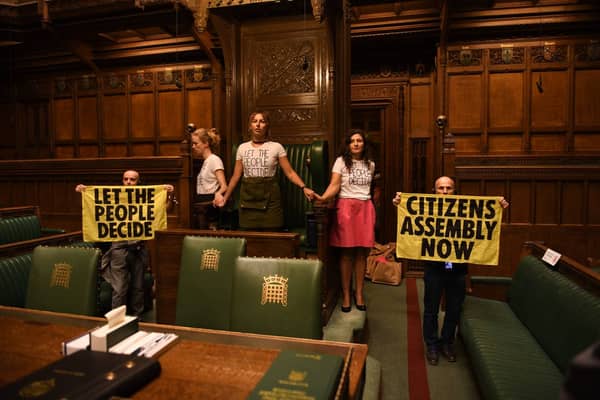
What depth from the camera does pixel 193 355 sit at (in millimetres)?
1226

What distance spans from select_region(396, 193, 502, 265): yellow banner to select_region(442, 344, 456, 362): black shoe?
636 mm

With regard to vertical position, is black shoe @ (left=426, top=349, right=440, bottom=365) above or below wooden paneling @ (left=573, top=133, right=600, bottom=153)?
below

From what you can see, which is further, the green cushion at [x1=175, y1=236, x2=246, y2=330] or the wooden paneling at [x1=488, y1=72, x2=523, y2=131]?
the wooden paneling at [x1=488, y1=72, x2=523, y2=131]

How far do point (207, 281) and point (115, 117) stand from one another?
5972mm

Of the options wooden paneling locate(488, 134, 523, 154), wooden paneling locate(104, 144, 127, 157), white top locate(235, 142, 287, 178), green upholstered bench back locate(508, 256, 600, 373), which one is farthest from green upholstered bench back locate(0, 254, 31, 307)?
wooden paneling locate(488, 134, 523, 154)

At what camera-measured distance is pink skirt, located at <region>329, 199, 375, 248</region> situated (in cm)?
328

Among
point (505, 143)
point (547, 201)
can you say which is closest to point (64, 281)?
point (547, 201)

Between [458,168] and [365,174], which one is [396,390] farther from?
[458,168]

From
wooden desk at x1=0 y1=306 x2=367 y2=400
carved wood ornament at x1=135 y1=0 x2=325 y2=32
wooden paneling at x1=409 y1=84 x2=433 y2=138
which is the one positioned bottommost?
wooden desk at x1=0 y1=306 x2=367 y2=400

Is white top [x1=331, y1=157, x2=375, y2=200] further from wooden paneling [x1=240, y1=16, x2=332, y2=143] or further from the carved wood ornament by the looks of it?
the carved wood ornament

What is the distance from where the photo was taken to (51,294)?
1.98m

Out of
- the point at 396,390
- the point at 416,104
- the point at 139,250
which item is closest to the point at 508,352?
the point at 396,390

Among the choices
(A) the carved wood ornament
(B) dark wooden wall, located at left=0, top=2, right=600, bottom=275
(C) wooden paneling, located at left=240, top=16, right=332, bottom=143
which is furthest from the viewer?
(B) dark wooden wall, located at left=0, top=2, right=600, bottom=275

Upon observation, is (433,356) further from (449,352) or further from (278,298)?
(278,298)
